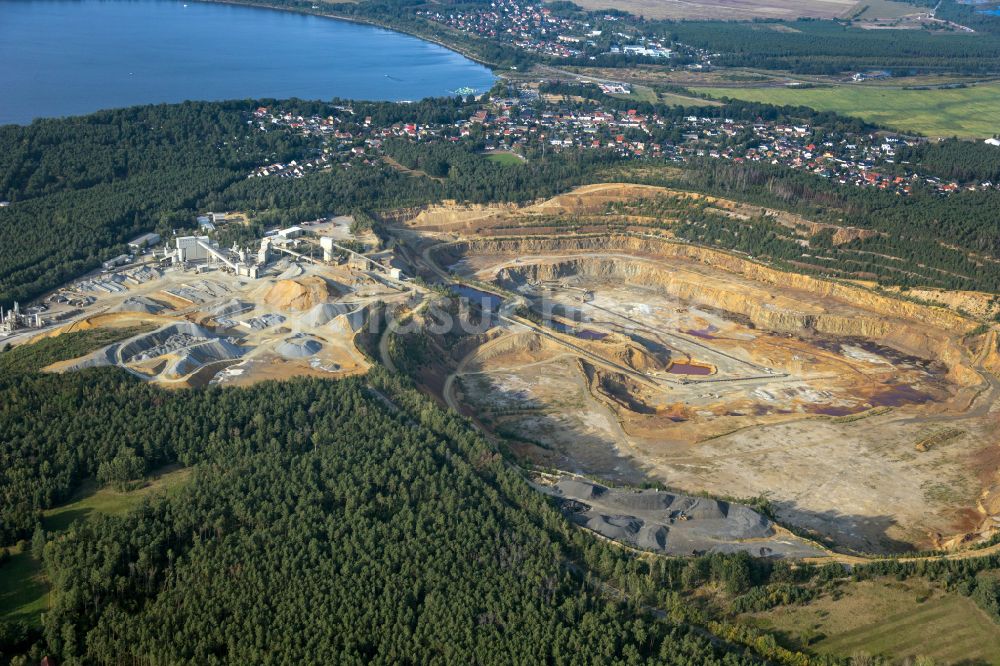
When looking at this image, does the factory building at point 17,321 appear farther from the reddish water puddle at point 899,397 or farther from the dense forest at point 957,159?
the dense forest at point 957,159

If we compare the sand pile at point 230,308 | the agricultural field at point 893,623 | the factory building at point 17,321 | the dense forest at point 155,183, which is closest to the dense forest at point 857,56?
the dense forest at point 155,183

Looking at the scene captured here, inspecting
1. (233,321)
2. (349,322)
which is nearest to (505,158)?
(349,322)

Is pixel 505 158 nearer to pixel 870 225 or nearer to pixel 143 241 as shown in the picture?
pixel 870 225

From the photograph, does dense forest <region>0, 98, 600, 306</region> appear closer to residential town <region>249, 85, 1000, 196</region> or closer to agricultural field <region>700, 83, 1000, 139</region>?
residential town <region>249, 85, 1000, 196</region>

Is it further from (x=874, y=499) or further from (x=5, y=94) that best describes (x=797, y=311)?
(x=5, y=94)

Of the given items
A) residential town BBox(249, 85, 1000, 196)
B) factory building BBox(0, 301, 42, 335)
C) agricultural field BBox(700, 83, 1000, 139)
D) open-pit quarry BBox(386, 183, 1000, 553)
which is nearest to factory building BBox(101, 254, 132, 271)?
factory building BBox(0, 301, 42, 335)

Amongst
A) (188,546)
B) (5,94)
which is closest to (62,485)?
(188,546)
